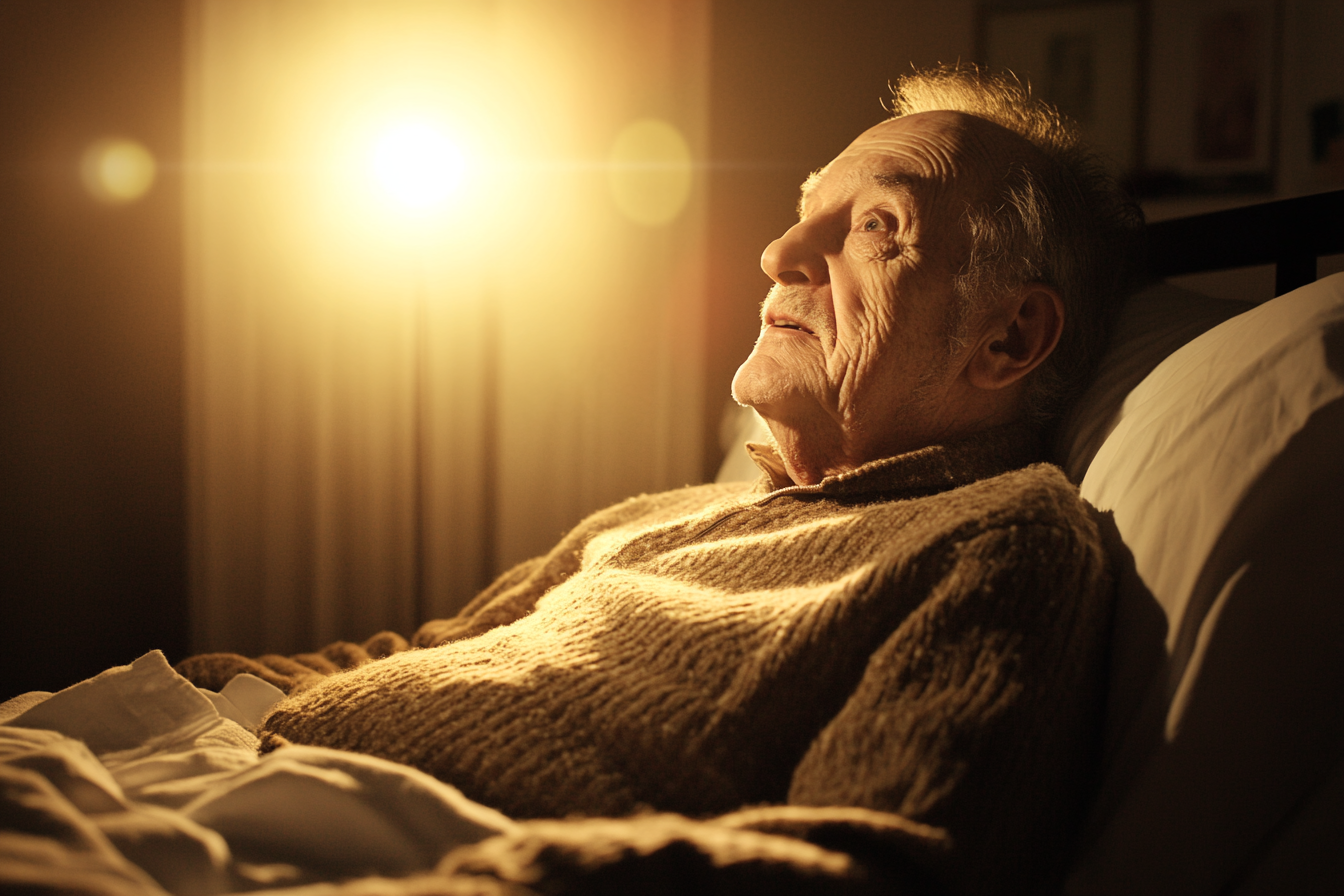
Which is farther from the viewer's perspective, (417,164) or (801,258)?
(417,164)

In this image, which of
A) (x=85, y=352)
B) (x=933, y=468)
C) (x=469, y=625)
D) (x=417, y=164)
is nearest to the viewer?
(x=933, y=468)

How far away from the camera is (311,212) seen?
2.32 meters

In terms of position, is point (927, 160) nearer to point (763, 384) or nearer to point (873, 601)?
point (763, 384)

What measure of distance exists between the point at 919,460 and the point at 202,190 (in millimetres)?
2133

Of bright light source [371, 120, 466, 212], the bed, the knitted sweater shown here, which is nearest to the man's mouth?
the knitted sweater

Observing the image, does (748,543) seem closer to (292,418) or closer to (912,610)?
(912,610)

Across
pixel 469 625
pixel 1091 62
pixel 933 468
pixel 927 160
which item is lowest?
pixel 469 625

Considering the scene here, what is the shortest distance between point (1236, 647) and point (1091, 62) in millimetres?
2256

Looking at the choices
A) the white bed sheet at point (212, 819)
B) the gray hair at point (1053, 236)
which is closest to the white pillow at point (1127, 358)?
the gray hair at point (1053, 236)

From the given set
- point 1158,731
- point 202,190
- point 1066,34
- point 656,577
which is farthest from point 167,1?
point 1158,731

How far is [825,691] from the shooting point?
631mm

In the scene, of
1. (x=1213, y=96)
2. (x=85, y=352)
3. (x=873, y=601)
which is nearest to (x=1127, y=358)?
(x=873, y=601)

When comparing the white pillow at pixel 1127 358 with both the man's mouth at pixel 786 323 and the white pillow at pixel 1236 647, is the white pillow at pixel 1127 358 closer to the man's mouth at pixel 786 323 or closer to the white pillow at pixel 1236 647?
the white pillow at pixel 1236 647

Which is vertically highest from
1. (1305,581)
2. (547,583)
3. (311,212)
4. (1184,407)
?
(311,212)
